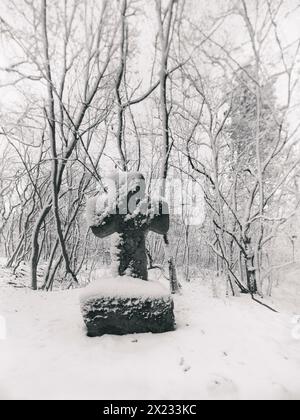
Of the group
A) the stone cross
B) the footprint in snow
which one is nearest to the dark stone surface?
the stone cross

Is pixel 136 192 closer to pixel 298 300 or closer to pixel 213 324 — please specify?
pixel 213 324

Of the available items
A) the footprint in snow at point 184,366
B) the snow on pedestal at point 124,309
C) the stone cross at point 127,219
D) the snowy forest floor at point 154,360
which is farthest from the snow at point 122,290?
the footprint in snow at point 184,366

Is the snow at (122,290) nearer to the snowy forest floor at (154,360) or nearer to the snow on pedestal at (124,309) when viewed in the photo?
the snow on pedestal at (124,309)

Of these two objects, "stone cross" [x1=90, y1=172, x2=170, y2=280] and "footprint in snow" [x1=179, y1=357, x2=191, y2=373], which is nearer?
"footprint in snow" [x1=179, y1=357, x2=191, y2=373]

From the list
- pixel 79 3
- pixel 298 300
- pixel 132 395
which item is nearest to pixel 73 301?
pixel 132 395

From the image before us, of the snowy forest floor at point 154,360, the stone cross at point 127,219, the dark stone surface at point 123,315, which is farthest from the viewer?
the stone cross at point 127,219

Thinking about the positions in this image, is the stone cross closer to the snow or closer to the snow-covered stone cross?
the snow-covered stone cross

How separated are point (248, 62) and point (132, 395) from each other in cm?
604

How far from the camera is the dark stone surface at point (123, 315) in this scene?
9.21ft

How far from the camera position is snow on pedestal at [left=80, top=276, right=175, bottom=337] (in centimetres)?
281

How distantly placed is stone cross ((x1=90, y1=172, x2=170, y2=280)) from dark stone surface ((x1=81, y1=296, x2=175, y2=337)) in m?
0.53

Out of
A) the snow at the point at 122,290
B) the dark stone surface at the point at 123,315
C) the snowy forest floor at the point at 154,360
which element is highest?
the snow at the point at 122,290

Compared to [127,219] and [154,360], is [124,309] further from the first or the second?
[127,219]

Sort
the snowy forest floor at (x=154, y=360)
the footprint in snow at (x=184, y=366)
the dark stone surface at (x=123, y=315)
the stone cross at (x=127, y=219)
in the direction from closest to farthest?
1. the snowy forest floor at (x=154, y=360)
2. the footprint in snow at (x=184, y=366)
3. the dark stone surface at (x=123, y=315)
4. the stone cross at (x=127, y=219)
